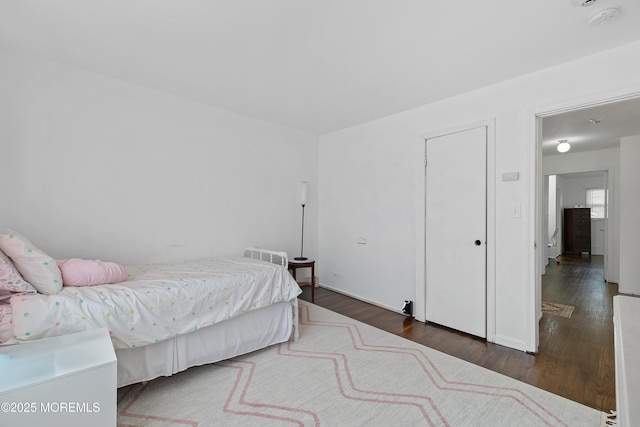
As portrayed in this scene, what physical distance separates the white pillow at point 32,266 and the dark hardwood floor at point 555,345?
104 inches

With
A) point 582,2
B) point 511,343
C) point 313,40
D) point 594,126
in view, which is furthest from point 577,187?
point 313,40

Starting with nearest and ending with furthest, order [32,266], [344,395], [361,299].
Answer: [32,266] → [344,395] → [361,299]

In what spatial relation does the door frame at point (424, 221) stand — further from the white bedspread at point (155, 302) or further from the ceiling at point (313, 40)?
the white bedspread at point (155, 302)

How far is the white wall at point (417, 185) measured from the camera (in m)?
2.36

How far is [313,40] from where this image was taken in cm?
205

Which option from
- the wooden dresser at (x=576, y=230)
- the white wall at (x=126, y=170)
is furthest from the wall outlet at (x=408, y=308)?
the wooden dresser at (x=576, y=230)

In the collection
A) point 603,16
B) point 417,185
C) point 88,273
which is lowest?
point 88,273

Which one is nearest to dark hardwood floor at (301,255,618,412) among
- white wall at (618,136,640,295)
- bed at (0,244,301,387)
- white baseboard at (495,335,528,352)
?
white baseboard at (495,335,528,352)

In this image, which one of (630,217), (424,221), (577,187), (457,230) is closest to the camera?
(457,230)

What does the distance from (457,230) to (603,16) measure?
185 cm

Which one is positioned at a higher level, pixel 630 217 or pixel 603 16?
pixel 603 16

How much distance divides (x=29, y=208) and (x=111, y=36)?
1549mm

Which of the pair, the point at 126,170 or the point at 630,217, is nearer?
the point at 126,170

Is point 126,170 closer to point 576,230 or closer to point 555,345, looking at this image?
point 555,345
